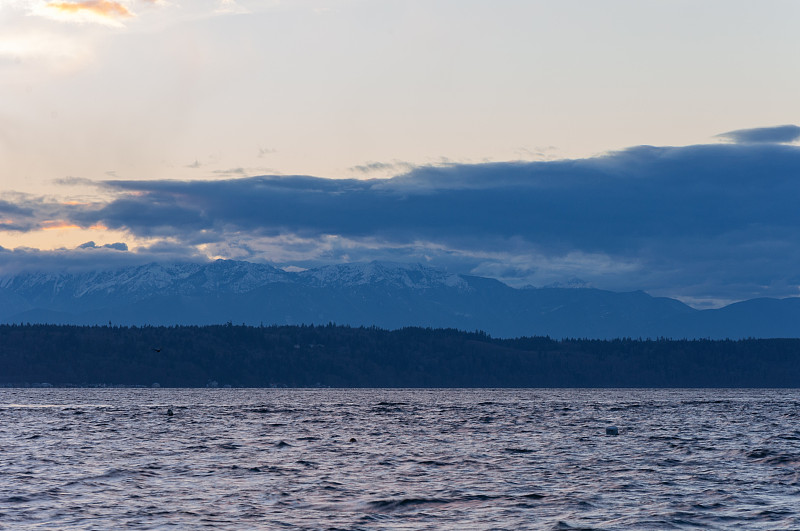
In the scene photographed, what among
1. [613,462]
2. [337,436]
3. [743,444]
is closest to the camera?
[613,462]

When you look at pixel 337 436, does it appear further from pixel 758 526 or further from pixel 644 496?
pixel 758 526

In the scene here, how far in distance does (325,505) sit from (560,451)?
130 ft

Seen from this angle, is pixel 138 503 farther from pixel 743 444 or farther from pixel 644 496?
pixel 743 444

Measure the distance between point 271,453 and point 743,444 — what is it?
156 ft

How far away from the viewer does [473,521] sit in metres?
51.5

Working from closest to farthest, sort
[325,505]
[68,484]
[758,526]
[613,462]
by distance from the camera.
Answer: [758,526]
[325,505]
[68,484]
[613,462]

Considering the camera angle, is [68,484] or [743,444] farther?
[743,444]

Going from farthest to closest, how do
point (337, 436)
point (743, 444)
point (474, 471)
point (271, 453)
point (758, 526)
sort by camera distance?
1. point (337, 436)
2. point (743, 444)
3. point (271, 453)
4. point (474, 471)
5. point (758, 526)

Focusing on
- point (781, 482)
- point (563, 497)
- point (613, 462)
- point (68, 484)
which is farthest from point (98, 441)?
point (781, 482)

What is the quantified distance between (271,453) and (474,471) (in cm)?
2253

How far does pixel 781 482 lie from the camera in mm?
66938

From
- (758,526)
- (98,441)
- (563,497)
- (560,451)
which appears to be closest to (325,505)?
(563,497)

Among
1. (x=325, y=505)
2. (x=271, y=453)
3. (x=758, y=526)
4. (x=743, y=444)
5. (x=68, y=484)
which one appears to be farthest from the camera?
(x=743, y=444)

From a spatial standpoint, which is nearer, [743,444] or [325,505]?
[325,505]
